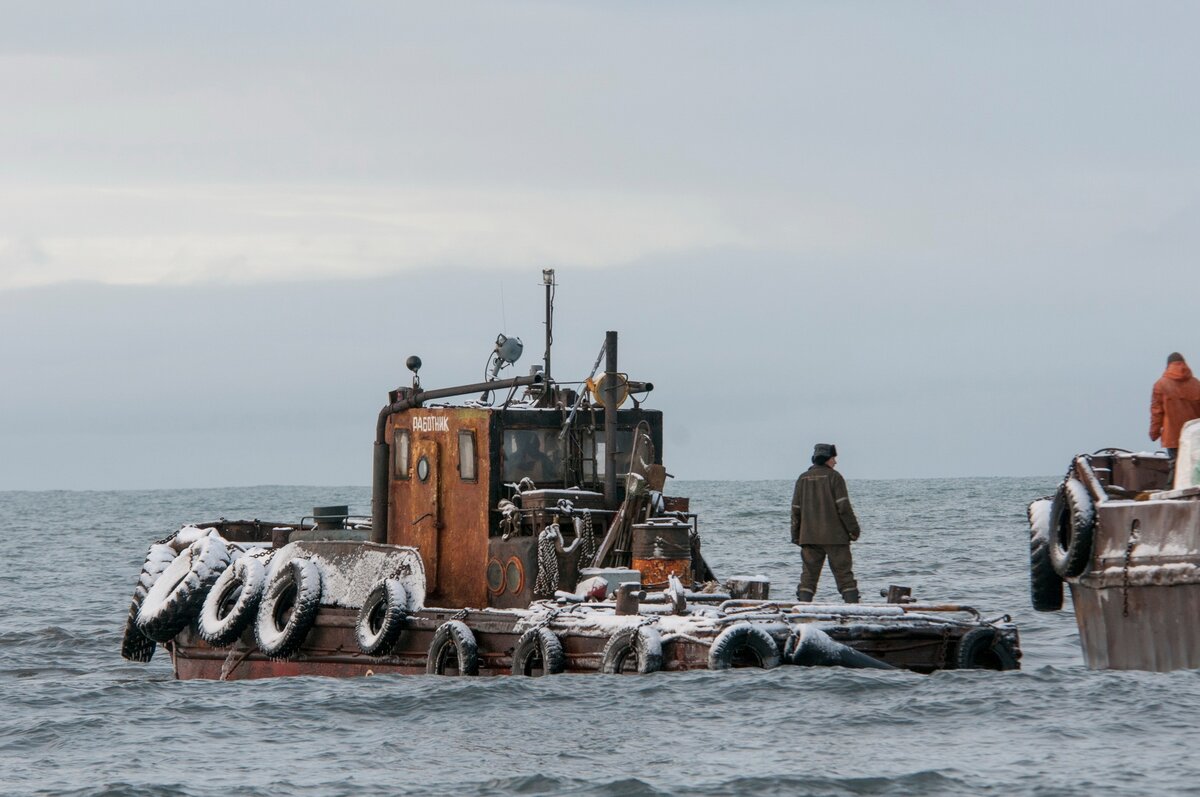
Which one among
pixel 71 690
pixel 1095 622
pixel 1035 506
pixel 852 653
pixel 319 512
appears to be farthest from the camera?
pixel 319 512

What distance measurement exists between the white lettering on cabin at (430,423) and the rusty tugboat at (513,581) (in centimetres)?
2

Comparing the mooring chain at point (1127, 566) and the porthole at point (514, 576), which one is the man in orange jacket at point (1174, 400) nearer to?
the mooring chain at point (1127, 566)

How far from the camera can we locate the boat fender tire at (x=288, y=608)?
1722 cm

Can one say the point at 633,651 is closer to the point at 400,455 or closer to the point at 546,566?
the point at 546,566

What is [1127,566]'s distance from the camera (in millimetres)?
14219

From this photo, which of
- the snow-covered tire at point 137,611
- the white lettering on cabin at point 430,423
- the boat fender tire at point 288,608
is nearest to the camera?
the boat fender tire at point 288,608

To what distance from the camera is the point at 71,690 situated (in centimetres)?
1745

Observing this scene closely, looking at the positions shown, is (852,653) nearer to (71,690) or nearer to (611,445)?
(611,445)

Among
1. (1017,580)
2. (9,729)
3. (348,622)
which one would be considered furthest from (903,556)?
(9,729)

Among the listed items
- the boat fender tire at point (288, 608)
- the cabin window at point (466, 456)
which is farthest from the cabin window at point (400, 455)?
the boat fender tire at point (288, 608)

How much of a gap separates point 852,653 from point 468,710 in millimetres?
3053

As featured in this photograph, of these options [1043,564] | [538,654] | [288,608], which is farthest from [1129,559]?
[288,608]

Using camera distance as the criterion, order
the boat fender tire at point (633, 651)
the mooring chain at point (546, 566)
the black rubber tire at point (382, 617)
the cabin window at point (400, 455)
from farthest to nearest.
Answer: the cabin window at point (400, 455) → the black rubber tire at point (382, 617) → the mooring chain at point (546, 566) → the boat fender tire at point (633, 651)

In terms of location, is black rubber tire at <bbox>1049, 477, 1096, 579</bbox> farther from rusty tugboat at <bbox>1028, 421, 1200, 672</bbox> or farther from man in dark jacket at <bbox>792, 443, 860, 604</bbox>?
man in dark jacket at <bbox>792, 443, 860, 604</bbox>
